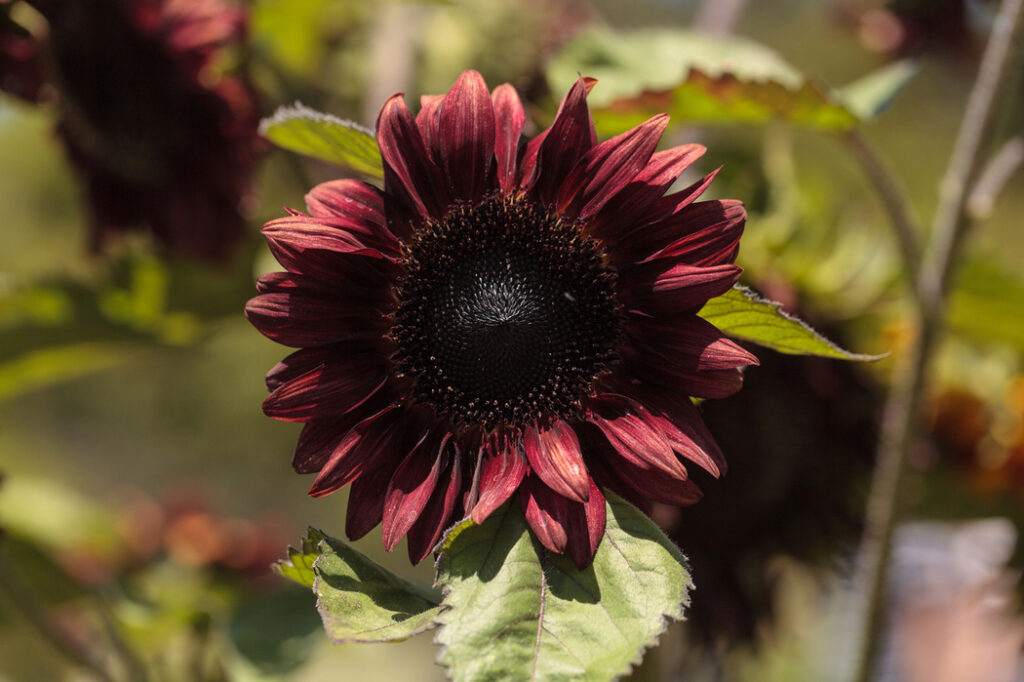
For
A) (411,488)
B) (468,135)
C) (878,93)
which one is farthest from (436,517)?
(878,93)

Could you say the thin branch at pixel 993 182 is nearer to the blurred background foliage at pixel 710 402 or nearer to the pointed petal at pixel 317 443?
the blurred background foliage at pixel 710 402

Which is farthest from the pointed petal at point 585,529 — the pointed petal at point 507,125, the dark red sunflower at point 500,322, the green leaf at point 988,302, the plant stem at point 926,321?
the green leaf at point 988,302

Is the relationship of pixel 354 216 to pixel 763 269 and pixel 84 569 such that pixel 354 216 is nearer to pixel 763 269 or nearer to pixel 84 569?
pixel 763 269

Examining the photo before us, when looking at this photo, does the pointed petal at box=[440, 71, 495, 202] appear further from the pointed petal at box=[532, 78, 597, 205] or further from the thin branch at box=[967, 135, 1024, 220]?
the thin branch at box=[967, 135, 1024, 220]

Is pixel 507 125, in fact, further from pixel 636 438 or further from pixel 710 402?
pixel 710 402

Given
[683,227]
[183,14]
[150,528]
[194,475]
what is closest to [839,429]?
[683,227]
